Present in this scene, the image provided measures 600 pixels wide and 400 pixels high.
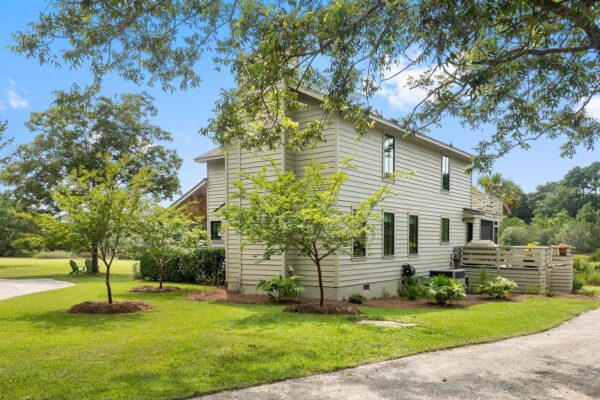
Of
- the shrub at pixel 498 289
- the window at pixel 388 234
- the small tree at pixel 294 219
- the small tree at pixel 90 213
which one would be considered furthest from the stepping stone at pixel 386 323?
the shrub at pixel 498 289

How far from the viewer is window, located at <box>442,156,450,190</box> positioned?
789 inches

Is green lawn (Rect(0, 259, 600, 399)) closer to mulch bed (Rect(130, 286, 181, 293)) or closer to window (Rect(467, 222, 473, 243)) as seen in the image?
mulch bed (Rect(130, 286, 181, 293))

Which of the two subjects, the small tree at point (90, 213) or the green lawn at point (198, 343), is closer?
the green lawn at point (198, 343)

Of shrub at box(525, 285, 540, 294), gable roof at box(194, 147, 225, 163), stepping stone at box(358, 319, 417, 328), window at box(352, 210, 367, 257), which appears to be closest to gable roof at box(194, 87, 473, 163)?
gable roof at box(194, 147, 225, 163)

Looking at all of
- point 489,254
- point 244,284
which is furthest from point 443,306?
point 489,254

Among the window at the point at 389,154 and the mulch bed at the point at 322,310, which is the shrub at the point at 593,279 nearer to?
the window at the point at 389,154

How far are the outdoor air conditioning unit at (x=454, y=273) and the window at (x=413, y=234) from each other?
3.79ft

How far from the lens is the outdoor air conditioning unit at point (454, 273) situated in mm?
17422

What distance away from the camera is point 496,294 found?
15438mm

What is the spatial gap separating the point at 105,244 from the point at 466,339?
9.06 metres

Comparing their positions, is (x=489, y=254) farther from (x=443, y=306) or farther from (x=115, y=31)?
(x=115, y=31)

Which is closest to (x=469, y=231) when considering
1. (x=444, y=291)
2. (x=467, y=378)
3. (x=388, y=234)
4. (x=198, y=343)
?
(x=388, y=234)

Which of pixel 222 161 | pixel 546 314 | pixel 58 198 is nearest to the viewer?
pixel 58 198

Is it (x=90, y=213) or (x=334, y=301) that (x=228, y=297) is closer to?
(x=334, y=301)
